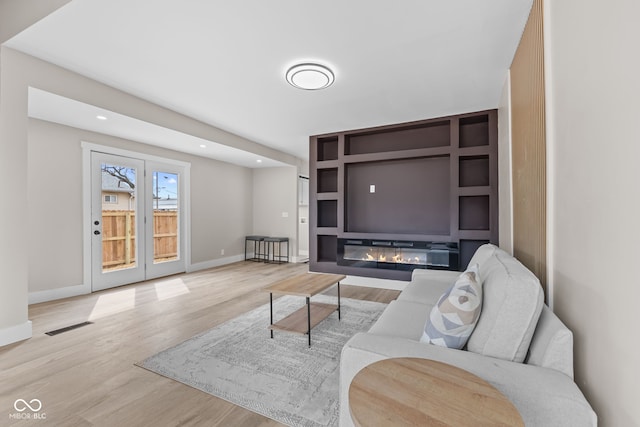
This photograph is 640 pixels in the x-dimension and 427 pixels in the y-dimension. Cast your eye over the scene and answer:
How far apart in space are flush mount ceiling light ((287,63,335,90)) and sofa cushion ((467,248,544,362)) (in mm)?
2340

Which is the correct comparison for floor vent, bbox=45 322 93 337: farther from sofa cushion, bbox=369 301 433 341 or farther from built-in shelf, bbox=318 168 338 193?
built-in shelf, bbox=318 168 338 193

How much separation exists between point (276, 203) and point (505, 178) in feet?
16.1

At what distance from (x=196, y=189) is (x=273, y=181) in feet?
6.07

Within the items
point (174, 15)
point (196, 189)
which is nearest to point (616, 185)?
point (174, 15)

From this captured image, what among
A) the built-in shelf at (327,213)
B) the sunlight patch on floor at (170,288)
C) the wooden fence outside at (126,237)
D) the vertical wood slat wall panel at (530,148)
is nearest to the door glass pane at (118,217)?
the wooden fence outside at (126,237)

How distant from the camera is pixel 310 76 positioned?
2814mm

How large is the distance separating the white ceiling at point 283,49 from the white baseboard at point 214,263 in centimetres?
296

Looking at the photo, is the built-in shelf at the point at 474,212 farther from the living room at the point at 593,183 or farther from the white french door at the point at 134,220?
the white french door at the point at 134,220

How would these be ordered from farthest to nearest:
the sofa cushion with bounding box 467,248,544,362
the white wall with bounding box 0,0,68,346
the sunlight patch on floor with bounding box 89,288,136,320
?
the sunlight patch on floor with bounding box 89,288,136,320 → the white wall with bounding box 0,0,68,346 → the sofa cushion with bounding box 467,248,544,362

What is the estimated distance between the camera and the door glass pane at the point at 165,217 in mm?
5059

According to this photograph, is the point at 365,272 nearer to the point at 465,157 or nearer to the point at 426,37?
the point at 465,157

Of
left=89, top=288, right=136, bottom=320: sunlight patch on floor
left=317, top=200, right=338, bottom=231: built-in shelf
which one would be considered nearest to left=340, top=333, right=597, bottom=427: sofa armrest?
left=89, top=288, right=136, bottom=320: sunlight patch on floor

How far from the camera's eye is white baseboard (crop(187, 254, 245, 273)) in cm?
Result: 572

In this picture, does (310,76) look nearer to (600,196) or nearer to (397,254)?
(600,196)
